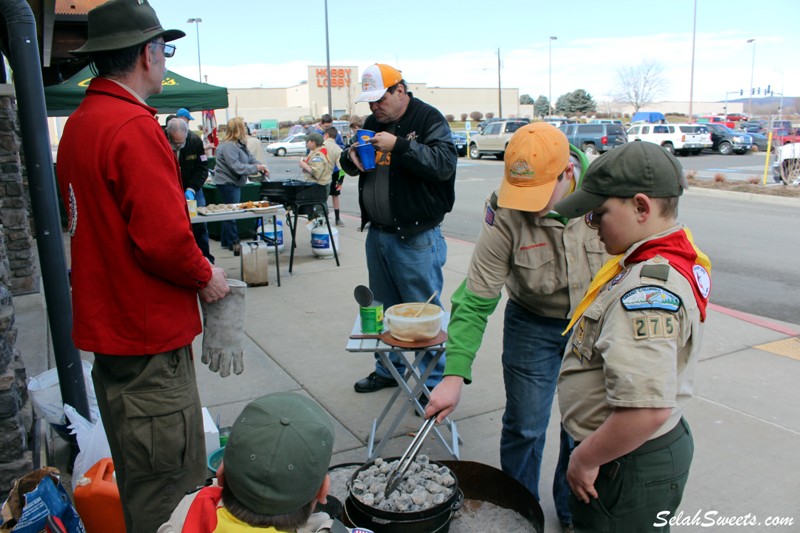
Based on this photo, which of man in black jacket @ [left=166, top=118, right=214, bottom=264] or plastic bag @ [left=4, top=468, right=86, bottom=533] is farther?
man in black jacket @ [left=166, top=118, right=214, bottom=264]

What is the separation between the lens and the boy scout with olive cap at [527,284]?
242 centimetres

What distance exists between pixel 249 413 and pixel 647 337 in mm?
1034

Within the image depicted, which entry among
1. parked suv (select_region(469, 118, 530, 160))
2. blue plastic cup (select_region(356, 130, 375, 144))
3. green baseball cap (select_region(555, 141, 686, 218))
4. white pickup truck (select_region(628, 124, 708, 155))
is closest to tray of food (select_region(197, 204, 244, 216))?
blue plastic cup (select_region(356, 130, 375, 144))

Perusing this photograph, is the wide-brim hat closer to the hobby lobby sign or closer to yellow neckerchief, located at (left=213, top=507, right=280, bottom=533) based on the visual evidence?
yellow neckerchief, located at (left=213, top=507, right=280, bottom=533)

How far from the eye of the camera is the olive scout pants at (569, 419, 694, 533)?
1829 millimetres

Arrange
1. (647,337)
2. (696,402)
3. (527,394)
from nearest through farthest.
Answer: (647,337) → (527,394) → (696,402)

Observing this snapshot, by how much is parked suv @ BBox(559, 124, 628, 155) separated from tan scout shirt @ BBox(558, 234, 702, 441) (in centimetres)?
2841

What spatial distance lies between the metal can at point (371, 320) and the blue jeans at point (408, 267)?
61 centimetres

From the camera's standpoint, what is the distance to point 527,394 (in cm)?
280

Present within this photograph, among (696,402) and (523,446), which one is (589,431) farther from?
(696,402)

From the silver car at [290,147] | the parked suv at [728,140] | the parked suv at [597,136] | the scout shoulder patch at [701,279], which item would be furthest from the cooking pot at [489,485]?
the silver car at [290,147]

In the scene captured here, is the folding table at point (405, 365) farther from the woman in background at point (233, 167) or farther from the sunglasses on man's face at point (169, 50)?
the woman in background at point (233, 167)

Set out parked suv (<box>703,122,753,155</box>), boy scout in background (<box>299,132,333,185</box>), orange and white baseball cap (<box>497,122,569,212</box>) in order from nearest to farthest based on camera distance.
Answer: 1. orange and white baseball cap (<box>497,122,569,212</box>)
2. boy scout in background (<box>299,132,333,185</box>)
3. parked suv (<box>703,122,753,155</box>)

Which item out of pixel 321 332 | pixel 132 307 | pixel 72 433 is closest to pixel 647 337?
pixel 132 307
